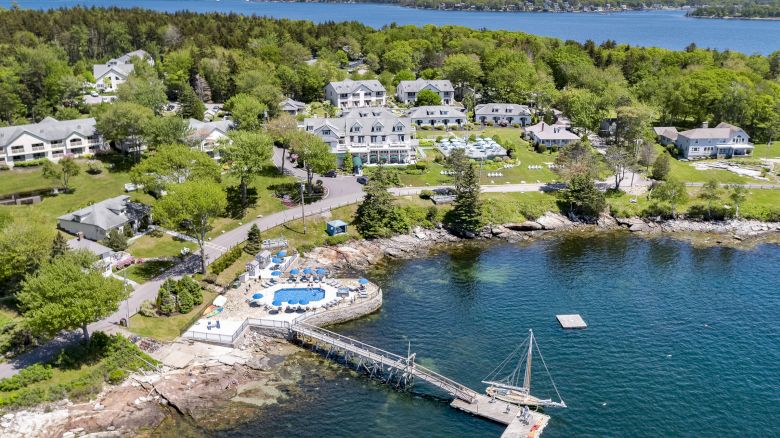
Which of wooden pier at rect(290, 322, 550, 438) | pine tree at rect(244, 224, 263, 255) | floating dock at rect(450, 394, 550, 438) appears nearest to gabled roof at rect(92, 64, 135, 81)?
pine tree at rect(244, 224, 263, 255)

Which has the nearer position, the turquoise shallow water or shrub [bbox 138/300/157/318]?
Result: the turquoise shallow water

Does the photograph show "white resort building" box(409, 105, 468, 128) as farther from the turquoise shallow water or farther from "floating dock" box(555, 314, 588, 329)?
"floating dock" box(555, 314, 588, 329)

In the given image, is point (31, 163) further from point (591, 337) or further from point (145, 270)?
point (591, 337)

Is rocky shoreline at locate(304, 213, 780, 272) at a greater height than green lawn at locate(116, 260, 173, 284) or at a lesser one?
lesser

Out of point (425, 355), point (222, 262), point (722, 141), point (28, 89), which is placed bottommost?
point (425, 355)

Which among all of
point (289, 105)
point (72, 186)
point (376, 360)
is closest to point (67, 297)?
point (376, 360)

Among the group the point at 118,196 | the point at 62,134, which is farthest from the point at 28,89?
the point at 118,196

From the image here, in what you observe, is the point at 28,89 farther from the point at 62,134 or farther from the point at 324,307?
the point at 324,307
